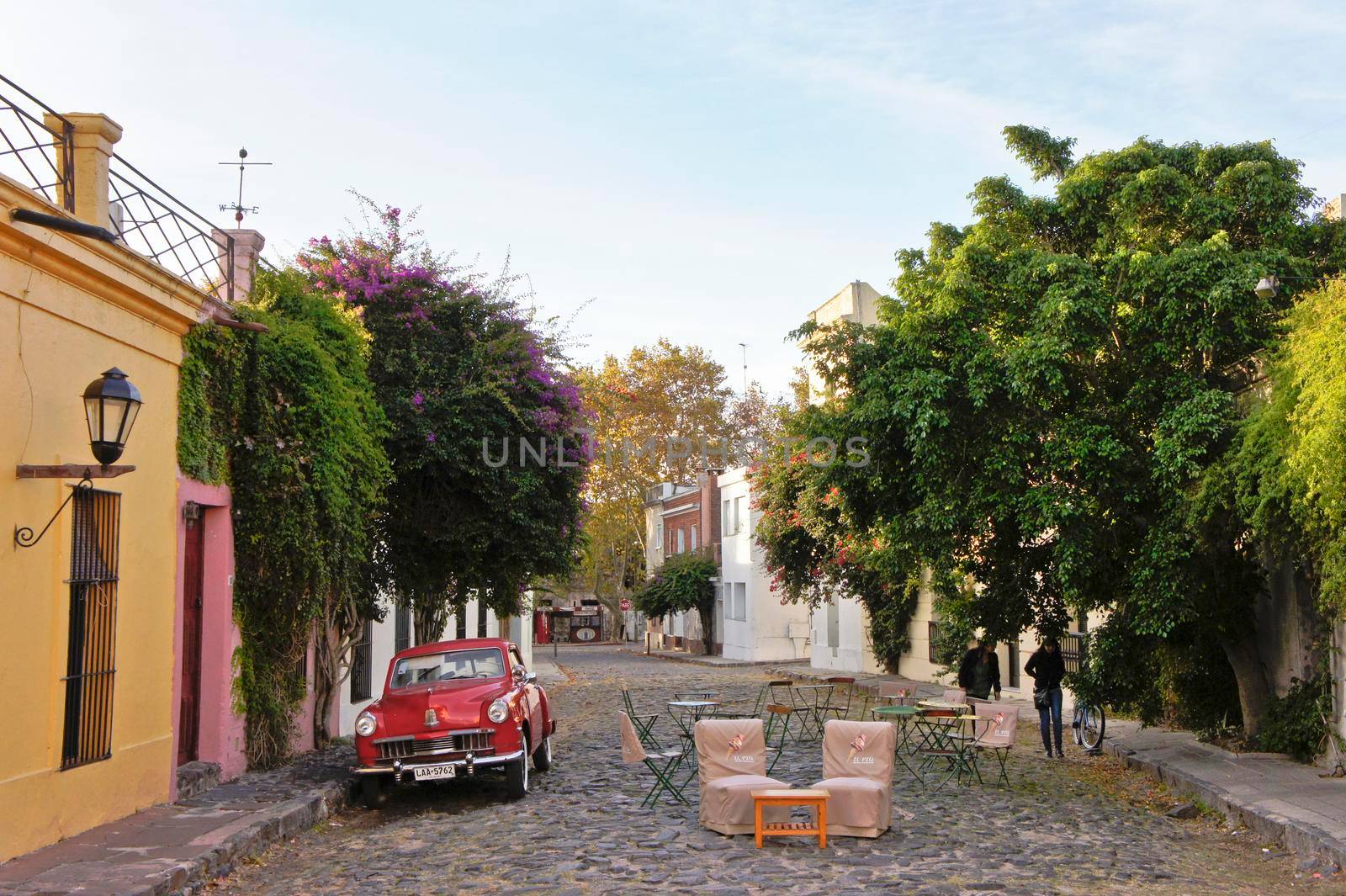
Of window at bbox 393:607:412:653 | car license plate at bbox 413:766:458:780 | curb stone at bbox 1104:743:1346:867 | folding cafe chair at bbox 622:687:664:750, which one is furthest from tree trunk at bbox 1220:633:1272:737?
window at bbox 393:607:412:653

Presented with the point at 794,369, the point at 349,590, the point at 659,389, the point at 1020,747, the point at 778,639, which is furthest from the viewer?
the point at 659,389

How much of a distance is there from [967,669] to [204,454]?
10556mm

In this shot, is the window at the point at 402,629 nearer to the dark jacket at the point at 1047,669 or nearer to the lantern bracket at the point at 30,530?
the dark jacket at the point at 1047,669

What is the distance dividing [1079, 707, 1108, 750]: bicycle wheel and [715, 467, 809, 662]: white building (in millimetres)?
28097

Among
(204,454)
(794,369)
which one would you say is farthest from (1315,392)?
(794,369)

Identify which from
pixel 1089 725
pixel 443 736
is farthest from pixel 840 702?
pixel 443 736

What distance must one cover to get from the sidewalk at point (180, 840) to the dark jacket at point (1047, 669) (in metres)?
8.17

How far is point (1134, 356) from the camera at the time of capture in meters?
13.8

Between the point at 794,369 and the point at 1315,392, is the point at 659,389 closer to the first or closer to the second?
the point at 794,369

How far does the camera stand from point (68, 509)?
9109mm

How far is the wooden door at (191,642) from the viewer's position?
38.9ft

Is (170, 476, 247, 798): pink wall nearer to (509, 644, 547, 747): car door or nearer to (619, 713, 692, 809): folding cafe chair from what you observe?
(509, 644, 547, 747): car door

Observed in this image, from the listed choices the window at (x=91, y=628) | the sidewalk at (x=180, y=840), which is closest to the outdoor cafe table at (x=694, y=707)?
the sidewalk at (x=180, y=840)

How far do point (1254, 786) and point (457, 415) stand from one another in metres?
10.7
